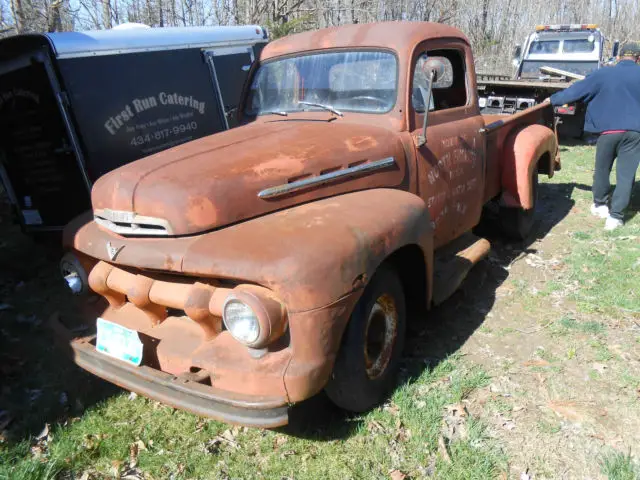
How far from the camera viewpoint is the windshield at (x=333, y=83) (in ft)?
11.9

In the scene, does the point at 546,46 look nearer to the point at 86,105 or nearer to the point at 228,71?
the point at 228,71

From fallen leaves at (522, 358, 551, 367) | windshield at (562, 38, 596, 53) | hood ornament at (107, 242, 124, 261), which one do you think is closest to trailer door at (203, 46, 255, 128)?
hood ornament at (107, 242, 124, 261)

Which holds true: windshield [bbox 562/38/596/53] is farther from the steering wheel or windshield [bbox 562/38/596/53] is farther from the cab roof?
the steering wheel

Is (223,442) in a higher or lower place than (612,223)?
higher

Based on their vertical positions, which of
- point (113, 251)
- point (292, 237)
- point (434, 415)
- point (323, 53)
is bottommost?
point (434, 415)

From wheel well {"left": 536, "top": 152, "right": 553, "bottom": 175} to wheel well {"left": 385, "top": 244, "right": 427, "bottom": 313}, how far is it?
3.07 m

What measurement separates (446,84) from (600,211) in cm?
302

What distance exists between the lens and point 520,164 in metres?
4.89

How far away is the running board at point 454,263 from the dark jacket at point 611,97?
2416 millimetres

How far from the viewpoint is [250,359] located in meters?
2.45

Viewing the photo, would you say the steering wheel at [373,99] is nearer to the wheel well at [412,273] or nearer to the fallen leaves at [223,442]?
the wheel well at [412,273]

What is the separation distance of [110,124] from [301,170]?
310 centimetres

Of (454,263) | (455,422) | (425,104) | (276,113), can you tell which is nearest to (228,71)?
(276,113)

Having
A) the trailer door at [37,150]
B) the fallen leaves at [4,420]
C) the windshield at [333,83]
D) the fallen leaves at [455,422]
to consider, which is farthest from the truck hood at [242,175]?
the trailer door at [37,150]
